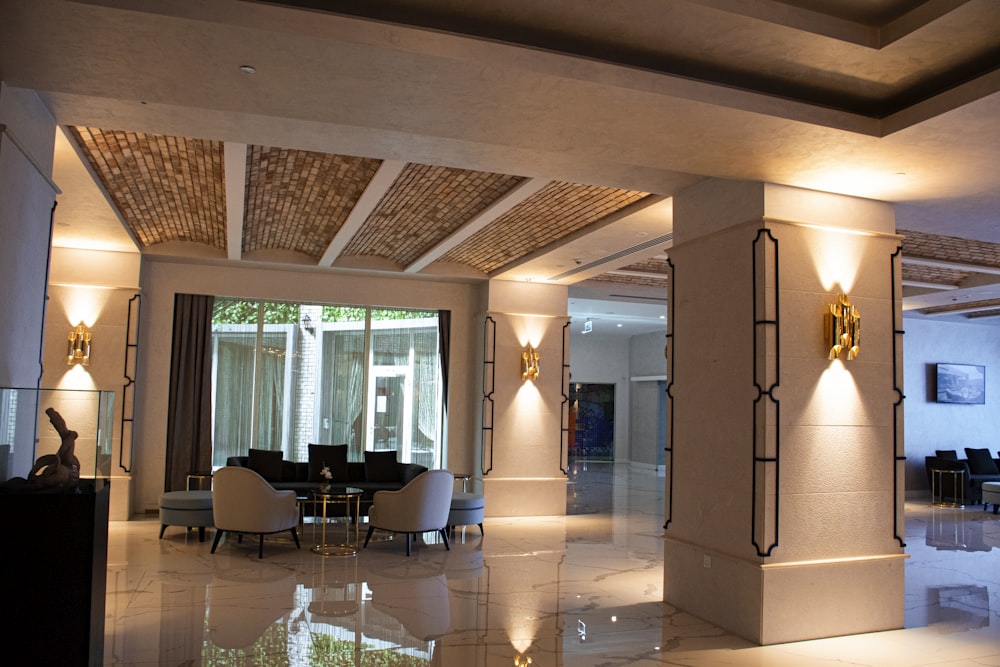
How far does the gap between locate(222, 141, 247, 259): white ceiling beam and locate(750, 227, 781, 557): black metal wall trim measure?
387cm

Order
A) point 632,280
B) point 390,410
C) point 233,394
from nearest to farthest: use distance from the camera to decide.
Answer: point 233,394 → point 390,410 → point 632,280

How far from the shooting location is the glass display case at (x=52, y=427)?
3.72m

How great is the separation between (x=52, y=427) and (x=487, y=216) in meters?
4.68

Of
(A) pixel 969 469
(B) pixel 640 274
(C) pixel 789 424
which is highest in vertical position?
(B) pixel 640 274

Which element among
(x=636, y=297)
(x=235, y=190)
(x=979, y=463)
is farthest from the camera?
(x=979, y=463)

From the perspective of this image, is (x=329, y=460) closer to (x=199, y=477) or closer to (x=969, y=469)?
(x=199, y=477)

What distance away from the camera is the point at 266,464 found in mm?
10031

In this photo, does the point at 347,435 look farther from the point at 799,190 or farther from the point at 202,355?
the point at 799,190

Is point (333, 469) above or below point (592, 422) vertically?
below

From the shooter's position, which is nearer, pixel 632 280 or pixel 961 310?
pixel 632 280

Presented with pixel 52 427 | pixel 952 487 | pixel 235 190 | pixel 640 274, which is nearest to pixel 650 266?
pixel 640 274

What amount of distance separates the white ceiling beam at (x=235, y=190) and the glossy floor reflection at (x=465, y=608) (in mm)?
3403

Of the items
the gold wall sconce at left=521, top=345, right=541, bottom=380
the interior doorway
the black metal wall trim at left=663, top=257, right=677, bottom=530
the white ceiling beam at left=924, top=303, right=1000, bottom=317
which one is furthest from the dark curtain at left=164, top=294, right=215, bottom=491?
the white ceiling beam at left=924, top=303, right=1000, bottom=317

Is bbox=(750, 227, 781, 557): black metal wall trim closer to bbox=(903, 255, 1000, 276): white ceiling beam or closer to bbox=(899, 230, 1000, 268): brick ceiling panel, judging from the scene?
bbox=(899, 230, 1000, 268): brick ceiling panel
